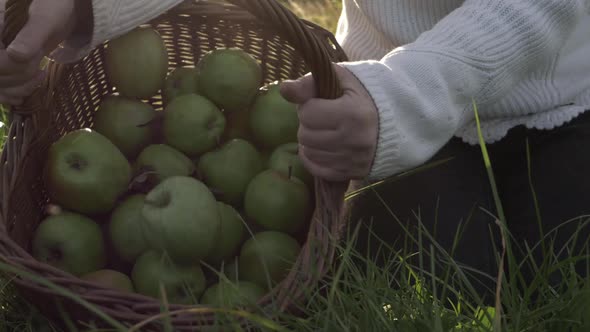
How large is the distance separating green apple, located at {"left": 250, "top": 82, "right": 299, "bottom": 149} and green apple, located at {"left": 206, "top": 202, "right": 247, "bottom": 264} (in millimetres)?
203

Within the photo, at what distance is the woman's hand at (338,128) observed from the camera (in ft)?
3.19

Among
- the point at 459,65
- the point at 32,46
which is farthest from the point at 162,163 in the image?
the point at 459,65

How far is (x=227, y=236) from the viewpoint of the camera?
3.81ft

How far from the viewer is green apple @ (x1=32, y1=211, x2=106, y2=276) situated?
1.14 meters

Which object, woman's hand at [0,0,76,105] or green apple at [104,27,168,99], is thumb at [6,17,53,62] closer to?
woman's hand at [0,0,76,105]

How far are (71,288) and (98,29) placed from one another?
429 mm

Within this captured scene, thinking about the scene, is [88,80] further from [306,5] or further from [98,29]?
[306,5]

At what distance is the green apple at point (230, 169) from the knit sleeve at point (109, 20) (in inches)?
10.1

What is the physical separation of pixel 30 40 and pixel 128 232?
321mm

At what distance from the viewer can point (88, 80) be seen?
4.57 ft

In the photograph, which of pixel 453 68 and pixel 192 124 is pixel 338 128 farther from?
pixel 192 124

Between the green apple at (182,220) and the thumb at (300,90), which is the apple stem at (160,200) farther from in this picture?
the thumb at (300,90)

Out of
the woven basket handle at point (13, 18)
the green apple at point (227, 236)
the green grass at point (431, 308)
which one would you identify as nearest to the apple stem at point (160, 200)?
the green apple at point (227, 236)

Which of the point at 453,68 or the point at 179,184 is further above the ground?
the point at 453,68
